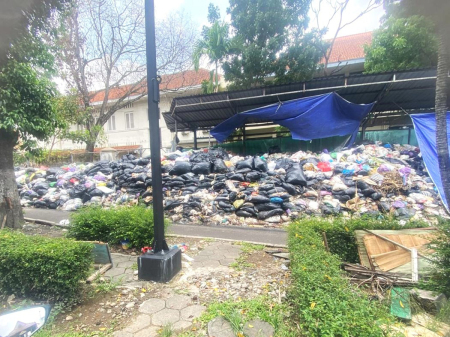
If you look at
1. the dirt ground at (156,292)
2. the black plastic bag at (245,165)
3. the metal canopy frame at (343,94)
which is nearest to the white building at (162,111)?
the metal canopy frame at (343,94)

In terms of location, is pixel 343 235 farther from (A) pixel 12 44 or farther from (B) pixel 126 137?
(B) pixel 126 137

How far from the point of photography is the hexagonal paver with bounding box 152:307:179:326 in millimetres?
2139

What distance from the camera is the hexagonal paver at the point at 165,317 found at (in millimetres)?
2139

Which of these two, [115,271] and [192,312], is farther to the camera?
[115,271]

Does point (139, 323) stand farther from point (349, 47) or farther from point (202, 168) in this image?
point (349, 47)

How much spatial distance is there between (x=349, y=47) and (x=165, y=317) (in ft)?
68.5

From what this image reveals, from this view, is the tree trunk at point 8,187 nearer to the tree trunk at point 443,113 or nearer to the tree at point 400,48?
the tree trunk at point 443,113

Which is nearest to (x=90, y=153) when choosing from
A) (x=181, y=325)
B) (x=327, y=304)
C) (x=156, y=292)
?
(x=156, y=292)

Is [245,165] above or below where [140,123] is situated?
below

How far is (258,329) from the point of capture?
195cm

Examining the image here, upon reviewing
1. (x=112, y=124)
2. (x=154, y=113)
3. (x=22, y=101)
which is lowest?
(x=154, y=113)

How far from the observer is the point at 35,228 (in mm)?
5238

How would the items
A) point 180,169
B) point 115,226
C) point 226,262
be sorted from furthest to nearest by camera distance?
1. point 180,169
2. point 115,226
3. point 226,262

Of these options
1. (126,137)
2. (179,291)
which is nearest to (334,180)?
(179,291)
